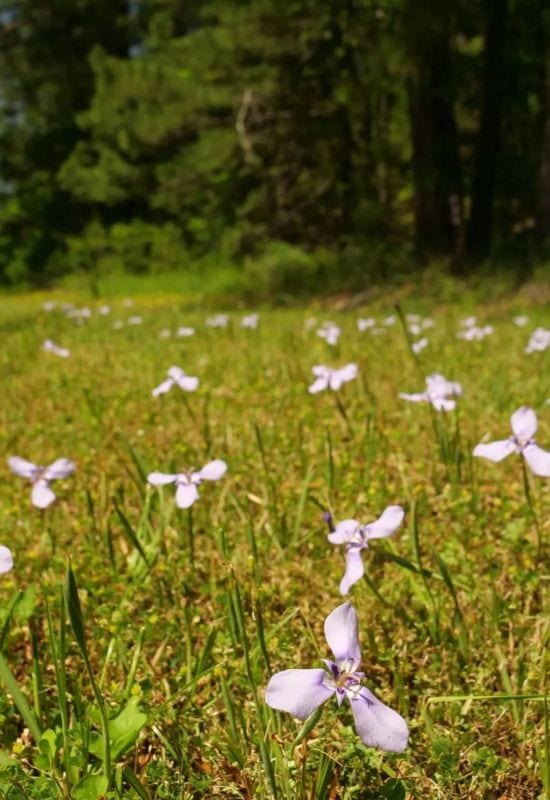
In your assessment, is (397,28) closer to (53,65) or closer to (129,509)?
(129,509)

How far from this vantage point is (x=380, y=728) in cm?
94

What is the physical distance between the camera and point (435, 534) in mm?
2061

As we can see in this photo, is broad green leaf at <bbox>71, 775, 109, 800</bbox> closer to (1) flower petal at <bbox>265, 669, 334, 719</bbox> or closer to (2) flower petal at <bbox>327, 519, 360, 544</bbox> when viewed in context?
(1) flower petal at <bbox>265, 669, 334, 719</bbox>

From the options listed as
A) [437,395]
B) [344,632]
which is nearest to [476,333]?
[437,395]

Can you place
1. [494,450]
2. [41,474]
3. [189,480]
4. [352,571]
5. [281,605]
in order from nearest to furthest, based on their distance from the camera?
[352,571], [494,450], [189,480], [281,605], [41,474]

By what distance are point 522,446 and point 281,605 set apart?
0.72m

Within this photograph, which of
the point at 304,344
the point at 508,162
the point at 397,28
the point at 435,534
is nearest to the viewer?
the point at 435,534

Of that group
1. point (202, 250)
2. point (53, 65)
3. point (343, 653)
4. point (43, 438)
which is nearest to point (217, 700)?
point (343, 653)

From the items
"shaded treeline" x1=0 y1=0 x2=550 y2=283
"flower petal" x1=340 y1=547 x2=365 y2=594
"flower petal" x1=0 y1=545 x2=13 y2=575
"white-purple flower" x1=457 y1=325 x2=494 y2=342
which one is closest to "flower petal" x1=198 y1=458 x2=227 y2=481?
"flower petal" x1=340 y1=547 x2=365 y2=594

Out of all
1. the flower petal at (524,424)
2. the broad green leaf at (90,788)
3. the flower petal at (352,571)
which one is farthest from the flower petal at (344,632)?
the flower petal at (524,424)

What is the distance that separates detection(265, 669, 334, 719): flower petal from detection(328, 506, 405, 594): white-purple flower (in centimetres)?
30

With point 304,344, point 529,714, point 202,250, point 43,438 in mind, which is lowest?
Result: point 202,250

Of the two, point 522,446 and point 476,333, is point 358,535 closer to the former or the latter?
point 522,446

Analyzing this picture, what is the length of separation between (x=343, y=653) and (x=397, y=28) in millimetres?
11697
